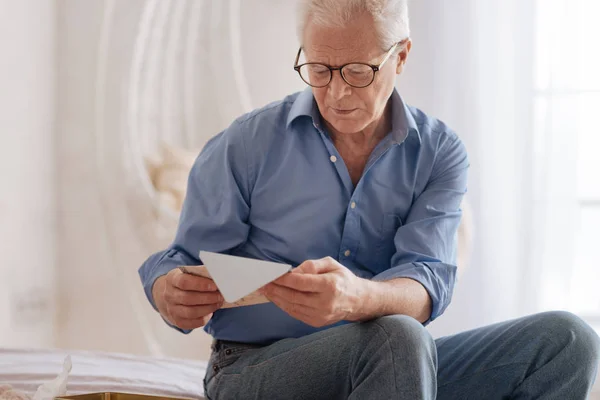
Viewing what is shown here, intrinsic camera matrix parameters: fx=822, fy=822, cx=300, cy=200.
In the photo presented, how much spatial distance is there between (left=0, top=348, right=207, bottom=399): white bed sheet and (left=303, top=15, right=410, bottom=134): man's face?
0.66 metres

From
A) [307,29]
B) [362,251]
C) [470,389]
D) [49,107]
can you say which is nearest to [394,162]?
[362,251]

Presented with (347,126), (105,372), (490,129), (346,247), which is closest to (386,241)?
(346,247)

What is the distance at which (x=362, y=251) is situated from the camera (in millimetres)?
1595

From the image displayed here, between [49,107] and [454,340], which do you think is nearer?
[454,340]

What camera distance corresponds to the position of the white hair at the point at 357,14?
149cm

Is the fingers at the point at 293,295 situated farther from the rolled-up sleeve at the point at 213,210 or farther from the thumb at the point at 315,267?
the rolled-up sleeve at the point at 213,210

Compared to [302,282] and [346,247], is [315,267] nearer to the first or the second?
[302,282]

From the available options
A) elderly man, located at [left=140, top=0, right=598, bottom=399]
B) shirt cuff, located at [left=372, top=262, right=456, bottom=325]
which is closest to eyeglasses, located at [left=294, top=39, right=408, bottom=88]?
elderly man, located at [left=140, top=0, right=598, bottom=399]

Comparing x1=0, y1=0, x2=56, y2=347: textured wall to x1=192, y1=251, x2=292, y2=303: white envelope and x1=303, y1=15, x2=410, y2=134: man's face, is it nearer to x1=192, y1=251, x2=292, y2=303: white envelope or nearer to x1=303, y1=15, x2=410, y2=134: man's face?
x1=303, y1=15, x2=410, y2=134: man's face

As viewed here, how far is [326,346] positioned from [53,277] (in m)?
2.32

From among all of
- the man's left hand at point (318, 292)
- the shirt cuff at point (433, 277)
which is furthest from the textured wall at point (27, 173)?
the man's left hand at point (318, 292)

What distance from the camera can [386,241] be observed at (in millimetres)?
1619

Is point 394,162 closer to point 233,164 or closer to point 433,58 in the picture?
point 233,164

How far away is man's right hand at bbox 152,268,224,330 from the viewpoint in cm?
131
